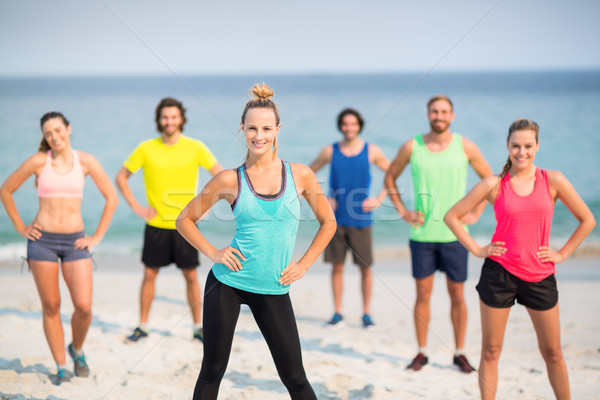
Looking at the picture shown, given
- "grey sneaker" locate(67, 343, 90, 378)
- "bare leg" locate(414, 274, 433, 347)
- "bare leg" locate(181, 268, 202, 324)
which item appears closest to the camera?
"grey sneaker" locate(67, 343, 90, 378)

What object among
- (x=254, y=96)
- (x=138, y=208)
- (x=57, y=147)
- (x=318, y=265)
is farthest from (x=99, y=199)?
(x=254, y=96)

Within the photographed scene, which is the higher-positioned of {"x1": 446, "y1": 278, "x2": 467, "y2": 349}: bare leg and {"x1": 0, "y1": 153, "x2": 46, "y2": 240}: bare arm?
{"x1": 0, "y1": 153, "x2": 46, "y2": 240}: bare arm

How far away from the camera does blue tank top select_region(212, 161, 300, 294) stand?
3.49 m

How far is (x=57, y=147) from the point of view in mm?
4875

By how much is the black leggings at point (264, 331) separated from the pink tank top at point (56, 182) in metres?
2.01

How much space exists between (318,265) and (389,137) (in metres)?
20.6

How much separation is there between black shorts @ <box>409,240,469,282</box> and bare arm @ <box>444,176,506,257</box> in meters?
1.27

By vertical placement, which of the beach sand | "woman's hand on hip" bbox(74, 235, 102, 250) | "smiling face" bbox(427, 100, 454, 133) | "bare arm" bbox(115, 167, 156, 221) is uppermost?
"smiling face" bbox(427, 100, 454, 133)

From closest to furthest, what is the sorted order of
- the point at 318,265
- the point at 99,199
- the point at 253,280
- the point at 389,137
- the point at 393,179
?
the point at 253,280 → the point at 393,179 → the point at 318,265 → the point at 99,199 → the point at 389,137

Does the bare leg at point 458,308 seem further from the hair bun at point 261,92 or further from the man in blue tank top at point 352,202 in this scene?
the hair bun at point 261,92

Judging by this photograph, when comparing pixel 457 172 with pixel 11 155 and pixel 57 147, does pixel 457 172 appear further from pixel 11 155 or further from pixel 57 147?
pixel 11 155

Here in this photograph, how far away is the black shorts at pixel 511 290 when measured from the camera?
3.88m

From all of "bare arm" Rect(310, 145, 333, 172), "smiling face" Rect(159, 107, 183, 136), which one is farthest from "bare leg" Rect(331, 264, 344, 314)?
"smiling face" Rect(159, 107, 183, 136)

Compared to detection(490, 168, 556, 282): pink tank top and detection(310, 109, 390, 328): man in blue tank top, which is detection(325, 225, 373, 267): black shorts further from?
detection(490, 168, 556, 282): pink tank top
